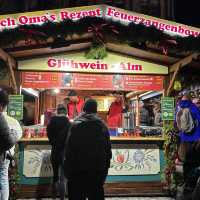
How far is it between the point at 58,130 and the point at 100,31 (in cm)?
228

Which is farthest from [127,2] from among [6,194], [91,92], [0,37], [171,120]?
[6,194]

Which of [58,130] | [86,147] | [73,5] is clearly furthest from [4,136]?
[73,5]

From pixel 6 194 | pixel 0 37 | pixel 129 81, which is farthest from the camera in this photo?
pixel 129 81

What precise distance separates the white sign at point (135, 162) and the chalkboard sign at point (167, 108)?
85 cm

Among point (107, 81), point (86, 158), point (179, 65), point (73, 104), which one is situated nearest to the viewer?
point (86, 158)

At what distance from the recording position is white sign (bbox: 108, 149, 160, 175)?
9359 mm

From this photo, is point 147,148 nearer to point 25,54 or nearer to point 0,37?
point 25,54

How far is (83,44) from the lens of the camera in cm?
918

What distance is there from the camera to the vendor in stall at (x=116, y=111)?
34.0 ft

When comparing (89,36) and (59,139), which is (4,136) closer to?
(59,139)

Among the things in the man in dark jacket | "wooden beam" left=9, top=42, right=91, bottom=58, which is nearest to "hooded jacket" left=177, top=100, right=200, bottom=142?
"wooden beam" left=9, top=42, right=91, bottom=58

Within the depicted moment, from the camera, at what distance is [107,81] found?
9609mm

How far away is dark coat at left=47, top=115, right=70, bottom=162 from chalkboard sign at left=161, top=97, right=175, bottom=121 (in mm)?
2624

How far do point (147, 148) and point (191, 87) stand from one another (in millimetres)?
1794
